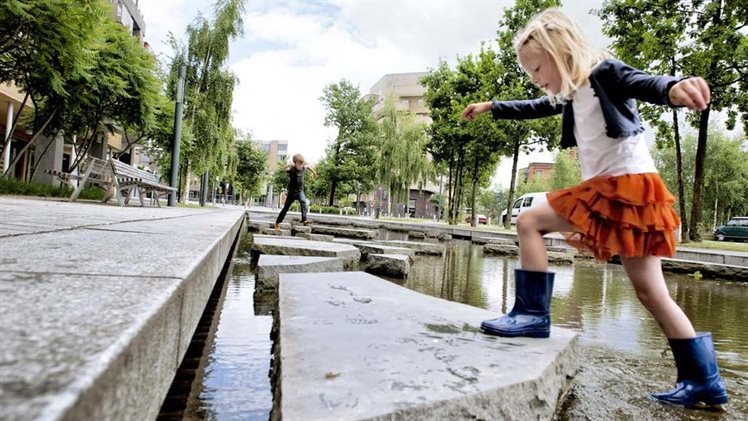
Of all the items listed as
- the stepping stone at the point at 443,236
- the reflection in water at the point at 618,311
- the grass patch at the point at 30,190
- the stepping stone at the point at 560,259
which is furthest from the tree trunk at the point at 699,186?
the grass patch at the point at 30,190

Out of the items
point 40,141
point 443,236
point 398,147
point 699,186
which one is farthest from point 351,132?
point 699,186

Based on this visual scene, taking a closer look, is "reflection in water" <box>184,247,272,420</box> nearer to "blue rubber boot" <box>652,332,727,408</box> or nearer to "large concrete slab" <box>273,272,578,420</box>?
"large concrete slab" <box>273,272,578,420</box>

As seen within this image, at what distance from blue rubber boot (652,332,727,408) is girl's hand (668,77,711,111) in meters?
Answer: 0.90

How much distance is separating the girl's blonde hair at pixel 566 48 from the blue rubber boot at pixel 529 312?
81 cm

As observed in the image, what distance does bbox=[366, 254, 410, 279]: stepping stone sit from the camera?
503 centimetres

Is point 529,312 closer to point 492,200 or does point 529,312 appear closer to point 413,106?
point 413,106

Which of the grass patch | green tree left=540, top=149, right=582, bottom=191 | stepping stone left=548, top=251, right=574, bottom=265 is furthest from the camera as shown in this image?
green tree left=540, top=149, right=582, bottom=191

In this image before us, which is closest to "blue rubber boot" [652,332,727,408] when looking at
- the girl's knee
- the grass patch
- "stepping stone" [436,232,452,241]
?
the girl's knee

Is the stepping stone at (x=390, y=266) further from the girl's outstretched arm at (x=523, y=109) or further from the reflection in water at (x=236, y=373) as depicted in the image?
the girl's outstretched arm at (x=523, y=109)

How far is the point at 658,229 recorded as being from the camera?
181 centimetres

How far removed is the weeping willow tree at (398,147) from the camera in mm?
34594

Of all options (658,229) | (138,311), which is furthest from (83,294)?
(658,229)

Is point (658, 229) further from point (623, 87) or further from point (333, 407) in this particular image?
point (333, 407)

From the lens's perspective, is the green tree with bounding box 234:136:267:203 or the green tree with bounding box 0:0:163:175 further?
the green tree with bounding box 234:136:267:203
